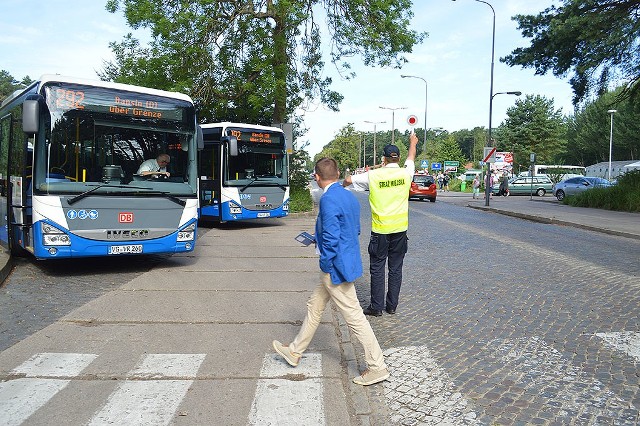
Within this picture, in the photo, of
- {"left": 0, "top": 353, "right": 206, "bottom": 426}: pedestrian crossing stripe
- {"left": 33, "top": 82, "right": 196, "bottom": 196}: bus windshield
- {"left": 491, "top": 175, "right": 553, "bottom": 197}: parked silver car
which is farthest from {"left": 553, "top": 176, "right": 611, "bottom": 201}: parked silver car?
{"left": 0, "top": 353, "right": 206, "bottom": 426}: pedestrian crossing stripe

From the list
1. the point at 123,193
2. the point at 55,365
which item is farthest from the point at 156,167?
the point at 55,365

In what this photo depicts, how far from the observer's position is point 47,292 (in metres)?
8.53

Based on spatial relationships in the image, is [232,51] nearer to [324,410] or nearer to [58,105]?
[58,105]

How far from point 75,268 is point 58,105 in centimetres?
293

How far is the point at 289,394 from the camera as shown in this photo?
4516 mm

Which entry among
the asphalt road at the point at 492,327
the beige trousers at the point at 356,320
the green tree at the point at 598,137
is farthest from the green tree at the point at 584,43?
the green tree at the point at 598,137

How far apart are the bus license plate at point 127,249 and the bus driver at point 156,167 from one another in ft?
3.83

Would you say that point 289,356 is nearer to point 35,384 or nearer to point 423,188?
point 35,384

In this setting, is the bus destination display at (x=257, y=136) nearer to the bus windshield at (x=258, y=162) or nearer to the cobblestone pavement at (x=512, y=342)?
the bus windshield at (x=258, y=162)

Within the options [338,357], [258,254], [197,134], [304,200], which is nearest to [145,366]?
[338,357]

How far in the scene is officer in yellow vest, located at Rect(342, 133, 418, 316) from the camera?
6.61 m

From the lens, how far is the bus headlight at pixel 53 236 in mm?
8883

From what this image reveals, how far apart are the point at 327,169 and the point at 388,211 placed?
199 cm

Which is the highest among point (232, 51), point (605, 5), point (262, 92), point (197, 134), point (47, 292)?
point (605, 5)
